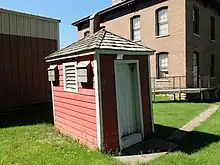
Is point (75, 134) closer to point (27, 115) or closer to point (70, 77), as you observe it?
point (70, 77)

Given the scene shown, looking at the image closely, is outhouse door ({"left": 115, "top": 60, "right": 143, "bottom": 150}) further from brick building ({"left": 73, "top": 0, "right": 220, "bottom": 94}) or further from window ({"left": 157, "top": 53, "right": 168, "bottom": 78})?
window ({"left": 157, "top": 53, "right": 168, "bottom": 78})

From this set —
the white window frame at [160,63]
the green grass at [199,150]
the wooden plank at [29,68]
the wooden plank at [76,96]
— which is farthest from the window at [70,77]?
the white window frame at [160,63]

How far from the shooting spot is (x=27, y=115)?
1050 cm

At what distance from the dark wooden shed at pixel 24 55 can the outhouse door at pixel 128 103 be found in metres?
6.58

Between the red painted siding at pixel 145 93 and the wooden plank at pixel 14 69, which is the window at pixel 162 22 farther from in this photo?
the red painted siding at pixel 145 93

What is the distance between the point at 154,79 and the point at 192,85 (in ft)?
8.65

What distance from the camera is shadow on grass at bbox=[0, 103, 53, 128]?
30.2 ft

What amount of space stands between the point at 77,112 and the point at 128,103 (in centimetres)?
139

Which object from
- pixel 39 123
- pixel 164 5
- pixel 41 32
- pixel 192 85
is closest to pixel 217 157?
pixel 39 123

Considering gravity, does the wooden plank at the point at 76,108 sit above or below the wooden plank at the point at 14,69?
below

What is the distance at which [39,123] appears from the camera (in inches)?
355

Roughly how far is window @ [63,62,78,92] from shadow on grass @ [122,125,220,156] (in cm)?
223

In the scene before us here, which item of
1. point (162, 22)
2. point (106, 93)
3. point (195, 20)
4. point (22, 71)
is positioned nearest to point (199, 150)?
point (106, 93)

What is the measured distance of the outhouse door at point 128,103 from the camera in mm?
6406
